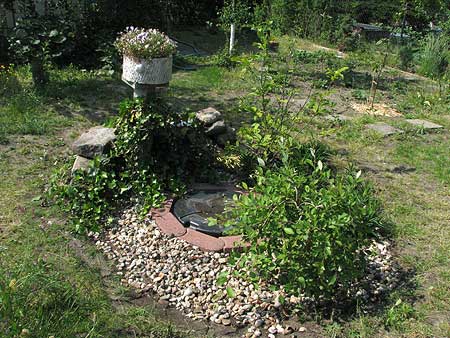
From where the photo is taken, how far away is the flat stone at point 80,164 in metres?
4.56

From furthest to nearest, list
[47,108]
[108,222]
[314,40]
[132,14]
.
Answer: [314,40]
[132,14]
[47,108]
[108,222]

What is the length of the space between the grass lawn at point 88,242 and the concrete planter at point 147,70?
4.04ft

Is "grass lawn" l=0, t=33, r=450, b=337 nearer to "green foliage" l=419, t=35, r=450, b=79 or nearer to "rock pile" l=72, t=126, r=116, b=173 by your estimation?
"rock pile" l=72, t=126, r=116, b=173

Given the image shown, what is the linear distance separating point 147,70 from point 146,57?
11 cm

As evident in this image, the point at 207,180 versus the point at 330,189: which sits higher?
the point at 330,189

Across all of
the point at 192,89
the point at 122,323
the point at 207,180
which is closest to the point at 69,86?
the point at 192,89

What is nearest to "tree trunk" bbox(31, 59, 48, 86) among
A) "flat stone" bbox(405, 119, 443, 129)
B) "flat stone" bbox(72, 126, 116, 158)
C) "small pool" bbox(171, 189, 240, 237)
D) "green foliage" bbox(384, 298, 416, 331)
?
"flat stone" bbox(72, 126, 116, 158)

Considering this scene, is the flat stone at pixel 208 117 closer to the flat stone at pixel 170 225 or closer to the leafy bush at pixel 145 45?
the leafy bush at pixel 145 45

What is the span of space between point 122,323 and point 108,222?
1264 millimetres

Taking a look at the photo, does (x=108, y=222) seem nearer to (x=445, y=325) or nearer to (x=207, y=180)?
(x=207, y=180)

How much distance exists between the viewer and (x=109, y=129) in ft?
15.8

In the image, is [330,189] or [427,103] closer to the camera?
[330,189]

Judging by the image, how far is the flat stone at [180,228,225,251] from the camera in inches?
152

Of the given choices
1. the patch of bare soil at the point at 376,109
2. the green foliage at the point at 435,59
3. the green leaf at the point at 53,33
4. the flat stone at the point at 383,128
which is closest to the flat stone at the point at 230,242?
the flat stone at the point at 383,128
